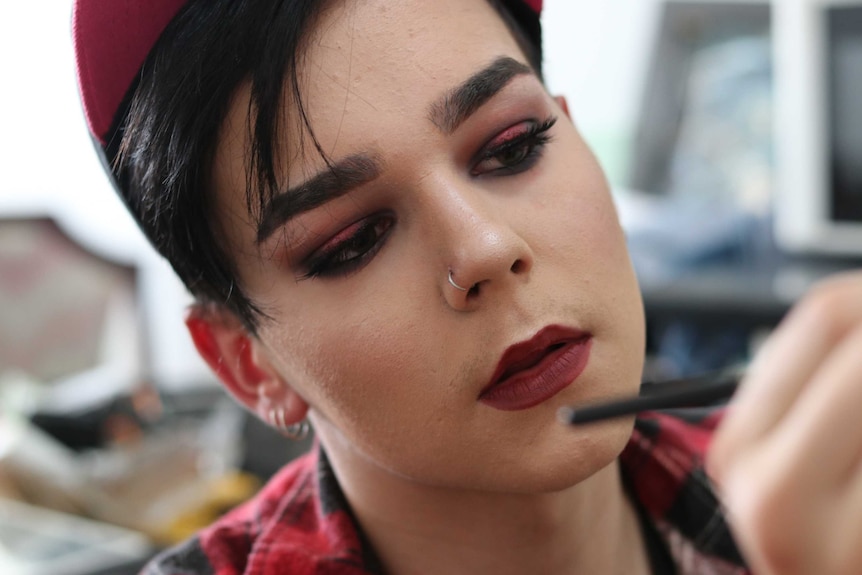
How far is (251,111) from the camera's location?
29.1 inches

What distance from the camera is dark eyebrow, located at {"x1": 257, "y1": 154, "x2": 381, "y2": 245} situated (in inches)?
27.6

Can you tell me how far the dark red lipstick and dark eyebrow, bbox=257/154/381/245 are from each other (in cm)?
18

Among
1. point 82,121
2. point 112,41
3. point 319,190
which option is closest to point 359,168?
point 319,190

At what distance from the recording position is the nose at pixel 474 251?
0.67m

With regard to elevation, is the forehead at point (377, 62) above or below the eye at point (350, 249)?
above

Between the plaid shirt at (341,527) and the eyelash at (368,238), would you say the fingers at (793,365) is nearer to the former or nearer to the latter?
A: the eyelash at (368,238)

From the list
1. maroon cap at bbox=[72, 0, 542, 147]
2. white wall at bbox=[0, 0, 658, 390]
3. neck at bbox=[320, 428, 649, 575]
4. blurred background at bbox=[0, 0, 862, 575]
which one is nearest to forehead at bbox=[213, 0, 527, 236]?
maroon cap at bbox=[72, 0, 542, 147]

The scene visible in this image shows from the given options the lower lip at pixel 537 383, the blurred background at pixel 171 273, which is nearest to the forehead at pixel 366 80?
the lower lip at pixel 537 383

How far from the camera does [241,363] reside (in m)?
0.89

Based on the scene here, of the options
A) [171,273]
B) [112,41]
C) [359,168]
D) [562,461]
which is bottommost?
[171,273]

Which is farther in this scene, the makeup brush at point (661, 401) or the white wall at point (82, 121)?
the white wall at point (82, 121)

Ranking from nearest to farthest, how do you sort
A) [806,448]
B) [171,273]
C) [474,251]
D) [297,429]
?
[806,448] → [474,251] → [297,429] → [171,273]

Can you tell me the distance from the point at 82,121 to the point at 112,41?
3.86 feet

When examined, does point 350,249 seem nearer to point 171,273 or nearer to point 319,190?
point 319,190
